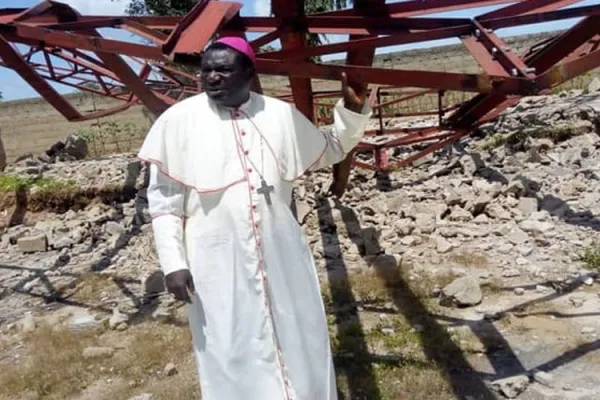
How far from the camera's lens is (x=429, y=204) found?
595 cm

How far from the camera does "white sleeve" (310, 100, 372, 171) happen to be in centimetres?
241

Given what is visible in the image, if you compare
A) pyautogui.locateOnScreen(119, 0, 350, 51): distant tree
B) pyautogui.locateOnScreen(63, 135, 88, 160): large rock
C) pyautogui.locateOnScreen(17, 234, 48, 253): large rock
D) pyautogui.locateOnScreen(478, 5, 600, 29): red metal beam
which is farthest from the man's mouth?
pyautogui.locateOnScreen(119, 0, 350, 51): distant tree

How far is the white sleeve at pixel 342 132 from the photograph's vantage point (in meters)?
2.41

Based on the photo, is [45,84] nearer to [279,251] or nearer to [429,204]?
[279,251]

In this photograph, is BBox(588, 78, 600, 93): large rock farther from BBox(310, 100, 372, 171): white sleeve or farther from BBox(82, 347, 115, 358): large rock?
BBox(82, 347, 115, 358): large rock

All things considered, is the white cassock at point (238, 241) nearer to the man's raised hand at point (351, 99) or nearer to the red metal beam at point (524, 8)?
the man's raised hand at point (351, 99)

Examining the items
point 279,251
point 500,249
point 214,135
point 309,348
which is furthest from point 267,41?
point 500,249

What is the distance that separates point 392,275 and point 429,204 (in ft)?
4.79

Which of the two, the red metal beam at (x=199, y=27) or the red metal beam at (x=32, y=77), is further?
the red metal beam at (x=32, y=77)

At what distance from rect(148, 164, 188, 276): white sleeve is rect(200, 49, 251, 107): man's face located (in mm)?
373

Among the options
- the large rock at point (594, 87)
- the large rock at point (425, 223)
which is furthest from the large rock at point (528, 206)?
the large rock at point (594, 87)

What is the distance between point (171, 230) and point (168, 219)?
5cm

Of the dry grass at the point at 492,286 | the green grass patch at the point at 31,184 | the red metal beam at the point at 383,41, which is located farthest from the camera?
the green grass patch at the point at 31,184

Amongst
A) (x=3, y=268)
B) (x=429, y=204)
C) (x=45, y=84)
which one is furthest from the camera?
(x=3, y=268)
